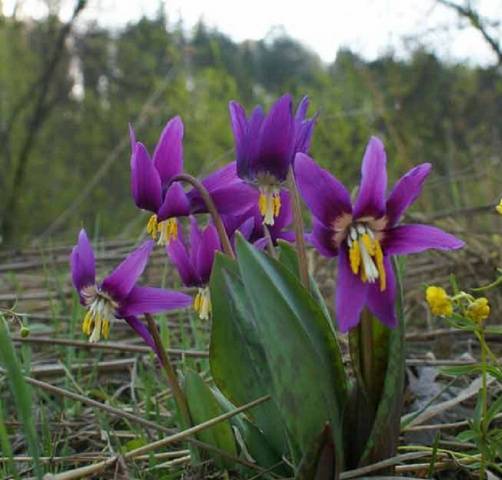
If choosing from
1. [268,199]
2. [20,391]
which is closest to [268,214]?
[268,199]

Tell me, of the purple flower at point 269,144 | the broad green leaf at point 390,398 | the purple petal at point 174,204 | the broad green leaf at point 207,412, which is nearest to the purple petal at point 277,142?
the purple flower at point 269,144

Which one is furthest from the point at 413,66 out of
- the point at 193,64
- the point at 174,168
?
the point at 174,168

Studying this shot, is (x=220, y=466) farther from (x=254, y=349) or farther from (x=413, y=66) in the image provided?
(x=413, y=66)

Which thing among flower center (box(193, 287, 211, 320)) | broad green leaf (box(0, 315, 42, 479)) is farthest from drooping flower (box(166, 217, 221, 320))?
broad green leaf (box(0, 315, 42, 479))

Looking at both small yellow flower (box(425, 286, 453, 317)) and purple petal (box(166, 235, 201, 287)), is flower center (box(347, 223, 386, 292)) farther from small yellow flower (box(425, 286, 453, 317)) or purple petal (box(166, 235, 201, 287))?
purple petal (box(166, 235, 201, 287))

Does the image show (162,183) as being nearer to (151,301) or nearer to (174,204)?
(174,204)

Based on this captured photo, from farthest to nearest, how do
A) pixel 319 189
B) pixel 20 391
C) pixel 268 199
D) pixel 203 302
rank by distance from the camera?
pixel 203 302
pixel 268 199
pixel 319 189
pixel 20 391

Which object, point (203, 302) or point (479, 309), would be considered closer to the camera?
point (479, 309)
